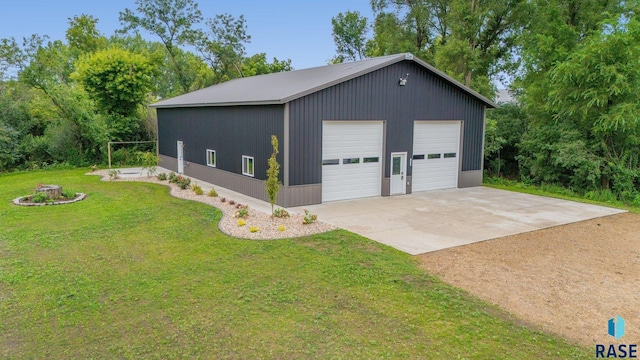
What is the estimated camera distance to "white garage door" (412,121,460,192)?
48.5 feet

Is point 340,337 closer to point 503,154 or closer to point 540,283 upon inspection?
point 540,283

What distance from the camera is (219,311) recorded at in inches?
215

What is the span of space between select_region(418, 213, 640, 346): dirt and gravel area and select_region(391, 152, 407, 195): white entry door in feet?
17.0

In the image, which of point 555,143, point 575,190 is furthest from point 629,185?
point 555,143

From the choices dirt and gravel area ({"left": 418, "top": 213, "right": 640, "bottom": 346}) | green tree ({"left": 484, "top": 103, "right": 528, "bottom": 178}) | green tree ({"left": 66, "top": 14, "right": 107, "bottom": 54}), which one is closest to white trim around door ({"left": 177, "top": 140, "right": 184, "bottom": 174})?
green tree ({"left": 484, "top": 103, "right": 528, "bottom": 178})

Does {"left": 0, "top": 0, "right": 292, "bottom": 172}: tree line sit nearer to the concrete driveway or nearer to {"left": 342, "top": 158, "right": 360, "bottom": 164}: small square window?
{"left": 342, "top": 158, "right": 360, "bottom": 164}: small square window

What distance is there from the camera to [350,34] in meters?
39.1

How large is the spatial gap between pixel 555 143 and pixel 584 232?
7.08 m

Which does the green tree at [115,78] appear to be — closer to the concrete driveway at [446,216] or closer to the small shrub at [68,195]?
the small shrub at [68,195]

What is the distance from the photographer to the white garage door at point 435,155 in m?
14.8

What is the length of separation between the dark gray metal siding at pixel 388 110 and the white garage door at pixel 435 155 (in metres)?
0.34

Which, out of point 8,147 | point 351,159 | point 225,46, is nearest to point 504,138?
point 351,159

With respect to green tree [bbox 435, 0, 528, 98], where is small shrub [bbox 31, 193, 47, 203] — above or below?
below

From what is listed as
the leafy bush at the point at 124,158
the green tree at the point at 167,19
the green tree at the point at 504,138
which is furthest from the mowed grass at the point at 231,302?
the green tree at the point at 167,19
